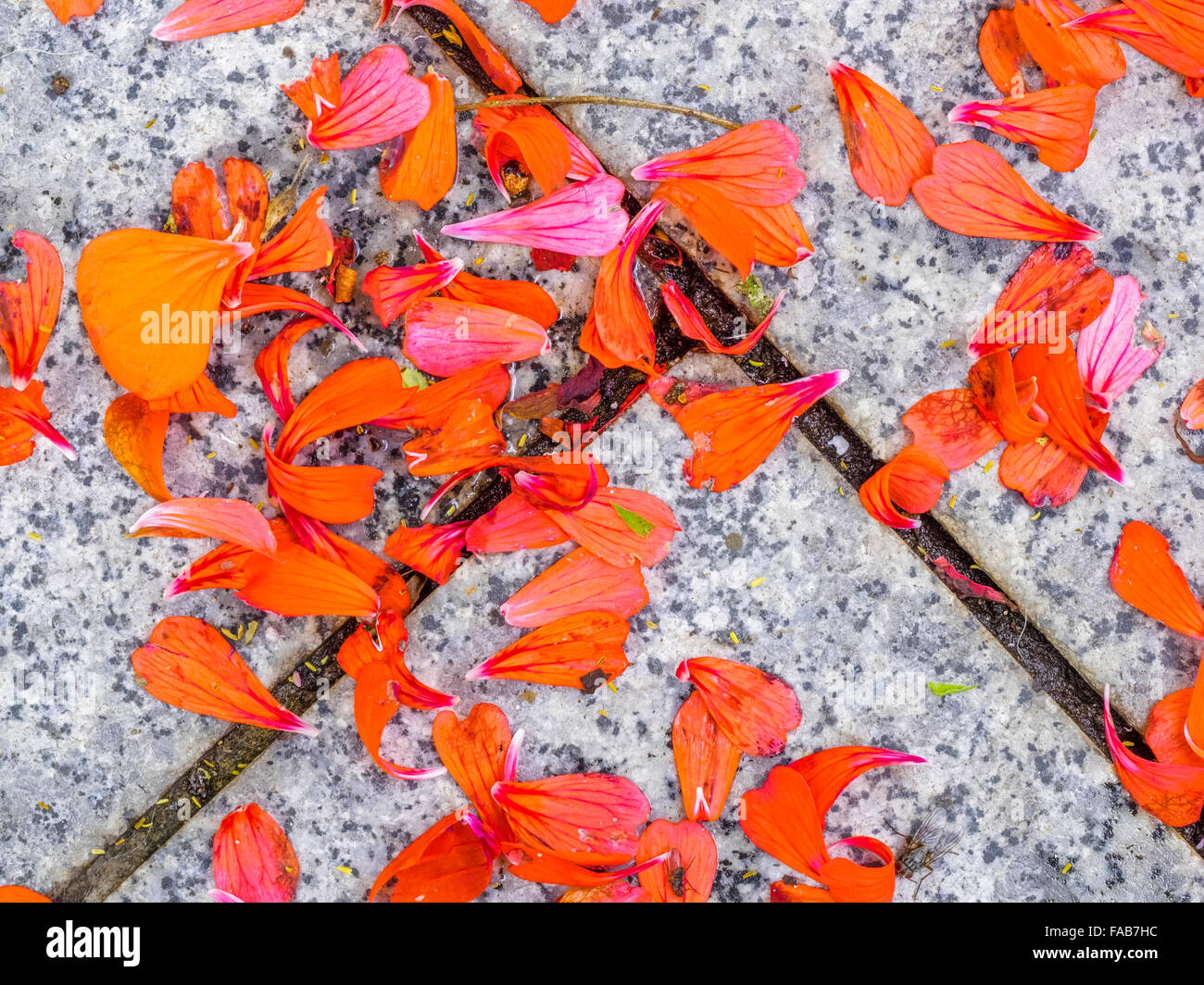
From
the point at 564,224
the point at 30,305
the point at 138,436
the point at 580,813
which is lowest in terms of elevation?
the point at 580,813

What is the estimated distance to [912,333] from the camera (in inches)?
59.3

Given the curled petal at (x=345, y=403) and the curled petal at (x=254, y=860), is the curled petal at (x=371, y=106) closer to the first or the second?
the curled petal at (x=345, y=403)

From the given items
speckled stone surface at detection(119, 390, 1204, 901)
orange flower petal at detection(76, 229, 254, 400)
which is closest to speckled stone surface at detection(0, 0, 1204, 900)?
speckled stone surface at detection(119, 390, 1204, 901)

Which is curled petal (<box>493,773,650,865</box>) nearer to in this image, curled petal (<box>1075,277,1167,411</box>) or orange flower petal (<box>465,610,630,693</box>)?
orange flower petal (<box>465,610,630,693</box>)

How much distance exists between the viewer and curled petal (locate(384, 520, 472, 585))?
1456 millimetres

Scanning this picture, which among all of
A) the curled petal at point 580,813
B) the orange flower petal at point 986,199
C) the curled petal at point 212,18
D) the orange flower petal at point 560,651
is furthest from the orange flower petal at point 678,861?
the curled petal at point 212,18

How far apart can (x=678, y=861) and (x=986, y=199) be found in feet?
3.93

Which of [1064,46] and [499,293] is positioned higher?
[1064,46]

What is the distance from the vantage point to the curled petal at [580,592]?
57.6 inches

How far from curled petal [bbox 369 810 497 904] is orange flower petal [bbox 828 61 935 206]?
4.08 feet

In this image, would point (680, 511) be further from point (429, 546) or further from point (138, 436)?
point (138, 436)

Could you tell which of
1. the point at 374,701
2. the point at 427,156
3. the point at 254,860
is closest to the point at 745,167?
the point at 427,156

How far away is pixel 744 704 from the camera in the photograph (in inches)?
58.6
